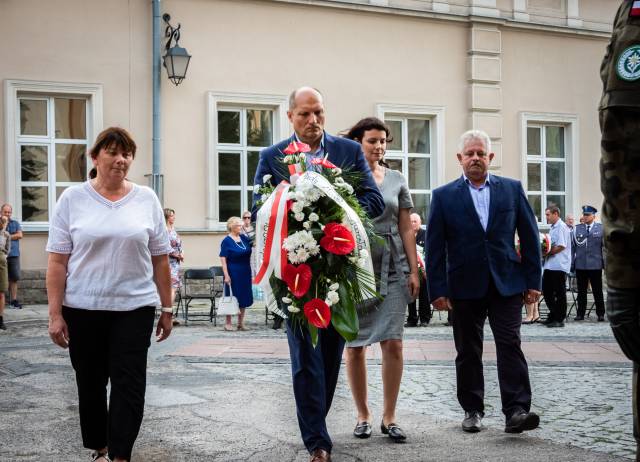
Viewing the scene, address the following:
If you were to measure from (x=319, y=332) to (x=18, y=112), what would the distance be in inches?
498

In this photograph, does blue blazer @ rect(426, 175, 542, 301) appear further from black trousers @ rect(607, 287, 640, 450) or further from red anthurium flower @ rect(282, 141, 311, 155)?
black trousers @ rect(607, 287, 640, 450)

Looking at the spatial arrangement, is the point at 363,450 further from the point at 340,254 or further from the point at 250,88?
the point at 250,88

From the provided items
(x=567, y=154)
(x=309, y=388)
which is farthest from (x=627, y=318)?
(x=567, y=154)

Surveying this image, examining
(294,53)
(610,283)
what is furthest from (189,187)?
(610,283)

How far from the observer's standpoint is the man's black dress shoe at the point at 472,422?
579 cm

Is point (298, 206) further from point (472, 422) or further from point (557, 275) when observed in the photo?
point (557, 275)

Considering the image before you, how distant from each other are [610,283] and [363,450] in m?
2.65

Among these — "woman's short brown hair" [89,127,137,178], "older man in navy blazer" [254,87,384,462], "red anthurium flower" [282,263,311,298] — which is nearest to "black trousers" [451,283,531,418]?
"older man in navy blazer" [254,87,384,462]

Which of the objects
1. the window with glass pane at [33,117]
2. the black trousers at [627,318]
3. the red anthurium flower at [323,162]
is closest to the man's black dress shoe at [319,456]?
the red anthurium flower at [323,162]

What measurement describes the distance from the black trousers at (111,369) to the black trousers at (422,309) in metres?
9.25

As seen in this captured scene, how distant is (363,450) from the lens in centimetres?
530

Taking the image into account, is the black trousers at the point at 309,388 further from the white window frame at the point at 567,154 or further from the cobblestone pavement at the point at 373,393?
the white window frame at the point at 567,154

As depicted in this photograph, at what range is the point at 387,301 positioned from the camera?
5715 millimetres

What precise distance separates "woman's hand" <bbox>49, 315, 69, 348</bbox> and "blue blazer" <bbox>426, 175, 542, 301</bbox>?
2358 millimetres
